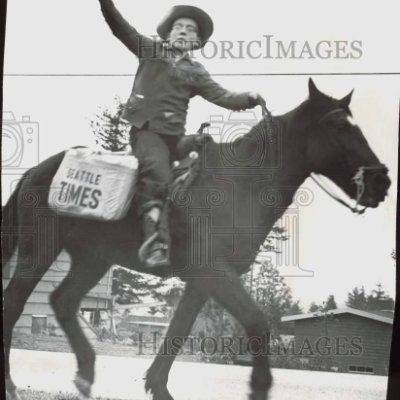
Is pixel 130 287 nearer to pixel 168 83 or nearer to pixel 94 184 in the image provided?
pixel 94 184

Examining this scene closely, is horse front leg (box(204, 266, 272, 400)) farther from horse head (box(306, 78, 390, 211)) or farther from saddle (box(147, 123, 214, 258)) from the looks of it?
horse head (box(306, 78, 390, 211))

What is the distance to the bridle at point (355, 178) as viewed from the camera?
4113 mm

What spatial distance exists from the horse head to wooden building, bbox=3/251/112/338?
1262 millimetres

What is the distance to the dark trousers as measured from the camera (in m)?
4.14

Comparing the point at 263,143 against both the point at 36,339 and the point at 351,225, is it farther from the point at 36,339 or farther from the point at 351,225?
the point at 36,339

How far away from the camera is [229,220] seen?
4172 millimetres

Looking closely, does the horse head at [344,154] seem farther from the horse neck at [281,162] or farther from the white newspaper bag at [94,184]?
the white newspaper bag at [94,184]

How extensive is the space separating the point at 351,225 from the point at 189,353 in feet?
3.49

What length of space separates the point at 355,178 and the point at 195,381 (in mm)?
1328

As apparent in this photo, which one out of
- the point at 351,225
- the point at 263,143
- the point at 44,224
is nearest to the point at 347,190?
the point at 351,225

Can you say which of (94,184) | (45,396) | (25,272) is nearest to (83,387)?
(45,396)

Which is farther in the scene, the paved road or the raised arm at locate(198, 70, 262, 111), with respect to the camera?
the raised arm at locate(198, 70, 262, 111)

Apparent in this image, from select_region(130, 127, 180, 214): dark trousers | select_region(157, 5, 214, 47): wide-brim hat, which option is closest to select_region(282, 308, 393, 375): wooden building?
select_region(130, 127, 180, 214): dark trousers

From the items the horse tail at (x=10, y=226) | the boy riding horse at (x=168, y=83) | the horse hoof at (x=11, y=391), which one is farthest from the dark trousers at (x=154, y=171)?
the horse hoof at (x=11, y=391)
